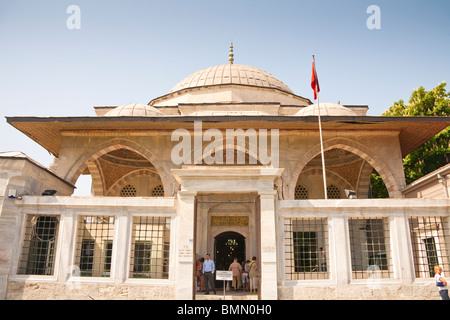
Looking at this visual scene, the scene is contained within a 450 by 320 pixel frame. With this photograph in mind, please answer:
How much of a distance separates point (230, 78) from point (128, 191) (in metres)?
6.04

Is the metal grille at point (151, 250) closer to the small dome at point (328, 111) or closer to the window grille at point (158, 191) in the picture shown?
the window grille at point (158, 191)

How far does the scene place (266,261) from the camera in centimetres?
526

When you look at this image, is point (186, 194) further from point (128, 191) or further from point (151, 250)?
point (128, 191)

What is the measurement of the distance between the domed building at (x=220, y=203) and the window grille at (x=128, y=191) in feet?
0.16

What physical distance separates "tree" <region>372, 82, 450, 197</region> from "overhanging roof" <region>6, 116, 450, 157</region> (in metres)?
3.08

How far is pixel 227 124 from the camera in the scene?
9836 mm

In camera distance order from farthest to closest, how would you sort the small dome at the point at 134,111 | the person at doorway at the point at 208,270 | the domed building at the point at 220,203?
1. the small dome at the point at 134,111
2. the person at doorway at the point at 208,270
3. the domed building at the point at 220,203

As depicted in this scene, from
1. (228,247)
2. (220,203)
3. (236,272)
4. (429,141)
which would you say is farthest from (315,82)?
(429,141)

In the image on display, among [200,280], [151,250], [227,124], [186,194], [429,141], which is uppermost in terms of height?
[429,141]

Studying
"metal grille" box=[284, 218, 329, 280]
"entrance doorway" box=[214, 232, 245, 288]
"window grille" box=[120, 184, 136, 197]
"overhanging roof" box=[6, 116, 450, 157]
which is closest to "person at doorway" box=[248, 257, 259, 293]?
"metal grille" box=[284, 218, 329, 280]

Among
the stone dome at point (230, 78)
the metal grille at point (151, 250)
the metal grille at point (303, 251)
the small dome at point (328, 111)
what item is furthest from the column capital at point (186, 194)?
the stone dome at point (230, 78)

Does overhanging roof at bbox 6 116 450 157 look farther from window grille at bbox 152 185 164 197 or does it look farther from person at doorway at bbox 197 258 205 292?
person at doorway at bbox 197 258 205 292

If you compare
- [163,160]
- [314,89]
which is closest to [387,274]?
[314,89]

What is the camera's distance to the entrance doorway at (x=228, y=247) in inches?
440
